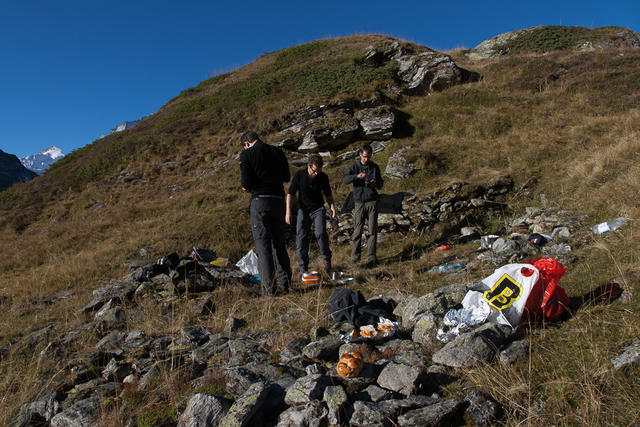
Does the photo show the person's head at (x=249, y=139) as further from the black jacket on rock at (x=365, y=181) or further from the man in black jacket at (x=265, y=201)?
the black jacket on rock at (x=365, y=181)

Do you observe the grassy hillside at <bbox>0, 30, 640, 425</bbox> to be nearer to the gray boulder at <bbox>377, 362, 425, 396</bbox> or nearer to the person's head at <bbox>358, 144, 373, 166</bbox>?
the gray boulder at <bbox>377, 362, 425, 396</bbox>

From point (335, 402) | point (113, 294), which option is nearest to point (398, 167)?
point (113, 294)

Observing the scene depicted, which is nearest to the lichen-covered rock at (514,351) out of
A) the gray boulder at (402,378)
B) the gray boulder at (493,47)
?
the gray boulder at (402,378)

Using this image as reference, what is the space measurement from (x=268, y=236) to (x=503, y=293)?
295 centimetres

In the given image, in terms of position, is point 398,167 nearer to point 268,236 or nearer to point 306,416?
point 268,236

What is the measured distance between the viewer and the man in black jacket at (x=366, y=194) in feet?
21.0

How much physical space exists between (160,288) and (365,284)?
3356 mm

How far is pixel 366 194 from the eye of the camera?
21.1 ft

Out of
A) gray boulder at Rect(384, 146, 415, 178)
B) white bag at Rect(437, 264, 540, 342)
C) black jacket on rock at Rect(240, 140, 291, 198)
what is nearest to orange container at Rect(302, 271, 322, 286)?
black jacket on rock at Rect(240, 140, 291, 198)

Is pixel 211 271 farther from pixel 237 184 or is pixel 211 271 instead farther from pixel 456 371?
pixel 237 184

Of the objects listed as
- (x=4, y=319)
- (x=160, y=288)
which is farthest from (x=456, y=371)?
(x=4, y=319)

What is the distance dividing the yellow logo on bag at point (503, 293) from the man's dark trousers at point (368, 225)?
11.7ft

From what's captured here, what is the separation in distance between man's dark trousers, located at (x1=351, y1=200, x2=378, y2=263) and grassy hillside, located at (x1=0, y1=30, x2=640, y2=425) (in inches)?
19.6

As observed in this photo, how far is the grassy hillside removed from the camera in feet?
7.67
